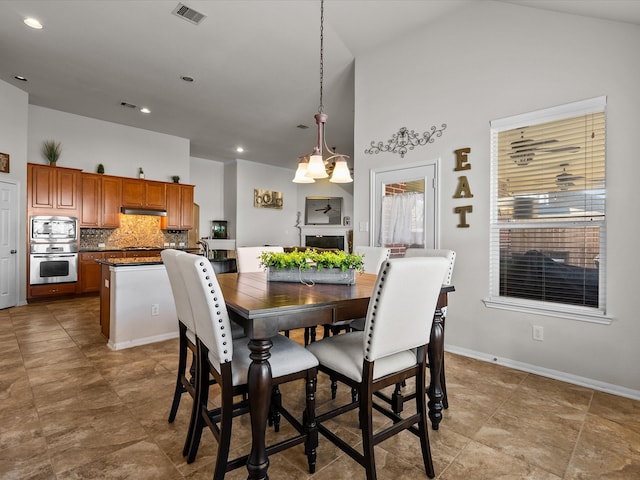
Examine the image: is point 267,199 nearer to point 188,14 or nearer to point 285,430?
point 188,14

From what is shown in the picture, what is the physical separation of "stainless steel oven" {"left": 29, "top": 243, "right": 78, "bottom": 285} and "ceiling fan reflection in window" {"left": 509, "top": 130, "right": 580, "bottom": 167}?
6750mm

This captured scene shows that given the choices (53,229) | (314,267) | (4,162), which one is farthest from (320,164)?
(53,229)

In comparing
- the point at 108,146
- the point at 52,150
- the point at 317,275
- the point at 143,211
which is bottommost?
the point at 317,275

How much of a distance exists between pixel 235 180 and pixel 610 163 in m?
8.19

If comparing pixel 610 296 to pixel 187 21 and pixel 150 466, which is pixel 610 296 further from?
pixel 187 21

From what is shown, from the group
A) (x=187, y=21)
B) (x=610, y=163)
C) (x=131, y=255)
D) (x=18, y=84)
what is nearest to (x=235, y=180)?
(x=131, y=255)

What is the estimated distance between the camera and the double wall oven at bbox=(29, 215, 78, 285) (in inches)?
213

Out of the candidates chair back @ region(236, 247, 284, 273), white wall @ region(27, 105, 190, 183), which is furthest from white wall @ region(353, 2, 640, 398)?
white wall @ region(27, 105, 190, 183)

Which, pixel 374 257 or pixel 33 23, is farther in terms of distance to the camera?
pixel 33 23

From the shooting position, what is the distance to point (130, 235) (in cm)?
687

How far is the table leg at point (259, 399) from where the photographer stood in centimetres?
138

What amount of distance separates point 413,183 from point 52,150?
6103mm

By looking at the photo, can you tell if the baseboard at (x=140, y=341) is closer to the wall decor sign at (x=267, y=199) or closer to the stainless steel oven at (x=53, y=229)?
the stainless steel oven at (x=53, y=229)

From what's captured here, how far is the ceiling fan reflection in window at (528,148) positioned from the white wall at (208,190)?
7978 mm
